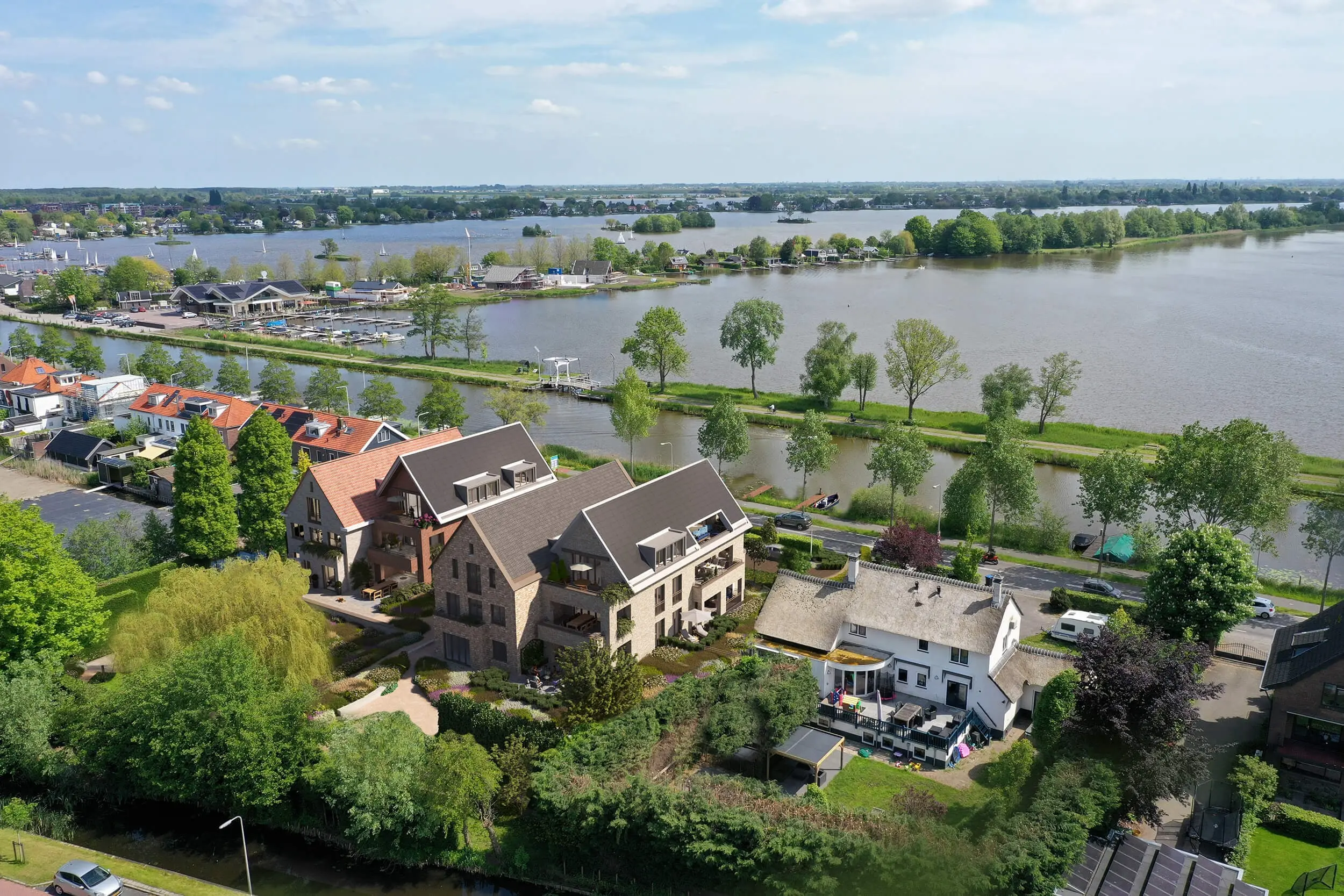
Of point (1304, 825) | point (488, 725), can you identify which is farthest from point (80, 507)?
point (1304, 825)

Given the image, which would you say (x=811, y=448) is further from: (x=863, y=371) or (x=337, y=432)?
(x=337, y=432)

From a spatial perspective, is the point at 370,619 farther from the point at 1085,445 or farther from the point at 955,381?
the point at 955,381

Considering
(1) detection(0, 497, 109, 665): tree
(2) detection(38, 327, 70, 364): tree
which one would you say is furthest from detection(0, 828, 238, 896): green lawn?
(2) detection(38, 327, 70, 364): tree

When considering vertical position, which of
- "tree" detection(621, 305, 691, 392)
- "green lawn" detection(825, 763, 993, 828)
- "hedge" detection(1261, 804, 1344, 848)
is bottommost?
"green lawn" detection(825, 763, 993, 828)

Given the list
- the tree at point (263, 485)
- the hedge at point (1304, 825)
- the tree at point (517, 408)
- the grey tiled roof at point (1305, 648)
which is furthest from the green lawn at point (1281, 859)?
the tree at point (517, 408)

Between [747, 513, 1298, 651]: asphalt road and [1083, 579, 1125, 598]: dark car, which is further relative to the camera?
[1083, 579, 1125, 598]: dark car

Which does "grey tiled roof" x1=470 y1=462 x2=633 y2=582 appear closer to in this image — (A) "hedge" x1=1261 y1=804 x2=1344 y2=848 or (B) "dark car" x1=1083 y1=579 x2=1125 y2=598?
(B) "dark car" x1=1083 y1=579 x2=1125 y2=598
